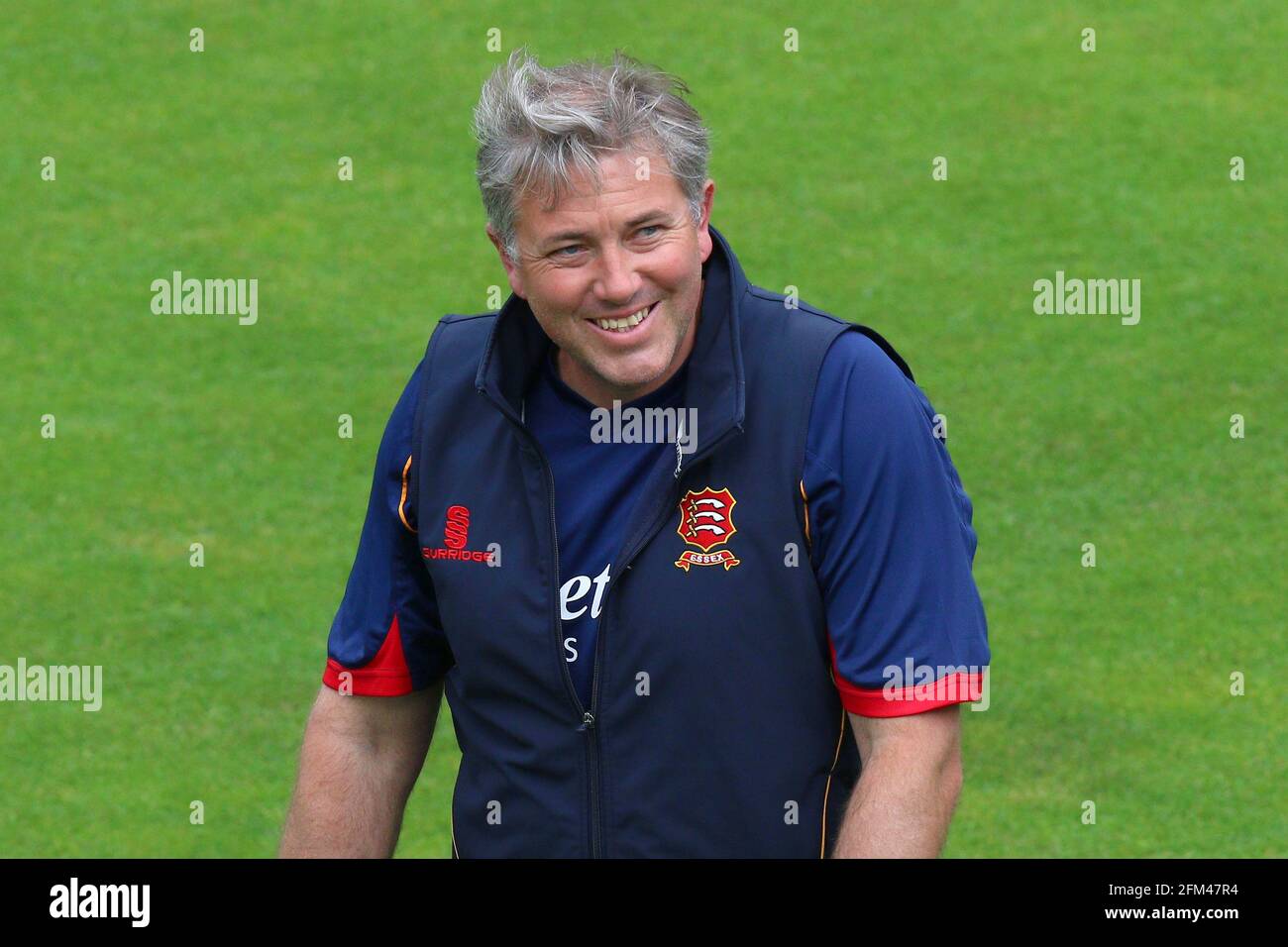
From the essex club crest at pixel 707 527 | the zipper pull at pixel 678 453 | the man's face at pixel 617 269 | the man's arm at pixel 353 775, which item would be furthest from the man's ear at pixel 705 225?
the man's arm at pixel 353 775

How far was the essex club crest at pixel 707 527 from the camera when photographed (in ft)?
10.4

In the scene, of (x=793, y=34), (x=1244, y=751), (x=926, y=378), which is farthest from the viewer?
(x=793, y=34)

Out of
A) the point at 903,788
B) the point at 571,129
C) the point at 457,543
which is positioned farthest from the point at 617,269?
the point at 903,788

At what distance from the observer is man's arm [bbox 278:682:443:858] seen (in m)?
3.53

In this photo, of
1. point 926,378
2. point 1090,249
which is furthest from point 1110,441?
point 1090,249

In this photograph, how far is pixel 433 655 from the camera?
3.54m

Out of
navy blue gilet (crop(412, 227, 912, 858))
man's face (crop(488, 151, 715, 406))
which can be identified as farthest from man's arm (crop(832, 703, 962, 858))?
man's face (crop(488, 151, 715, 406))

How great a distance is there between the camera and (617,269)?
3178mm

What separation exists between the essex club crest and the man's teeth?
0.92 feet

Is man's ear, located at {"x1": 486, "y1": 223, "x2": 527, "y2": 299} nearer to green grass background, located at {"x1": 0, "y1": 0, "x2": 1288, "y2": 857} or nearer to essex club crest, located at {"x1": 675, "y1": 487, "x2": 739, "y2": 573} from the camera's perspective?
essex club crest, located at {"x1": 675, "y1": 487, "x2": 739, "y2": 573}

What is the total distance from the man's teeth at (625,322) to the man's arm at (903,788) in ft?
2.34

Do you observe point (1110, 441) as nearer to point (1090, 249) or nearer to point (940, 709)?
point (1090, 249)

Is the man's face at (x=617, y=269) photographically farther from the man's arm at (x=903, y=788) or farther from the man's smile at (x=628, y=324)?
the man's arm at (x=903, y=788)
